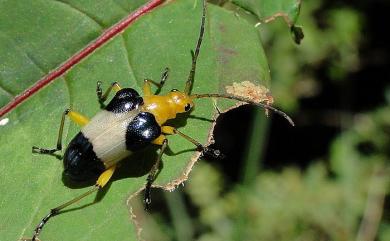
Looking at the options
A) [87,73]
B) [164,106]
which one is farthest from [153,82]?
[87,73]

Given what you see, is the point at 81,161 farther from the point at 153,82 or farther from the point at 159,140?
the point at 153,82

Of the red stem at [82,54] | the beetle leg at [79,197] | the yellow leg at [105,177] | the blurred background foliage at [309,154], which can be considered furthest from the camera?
the blurred background foliage at [309,154]

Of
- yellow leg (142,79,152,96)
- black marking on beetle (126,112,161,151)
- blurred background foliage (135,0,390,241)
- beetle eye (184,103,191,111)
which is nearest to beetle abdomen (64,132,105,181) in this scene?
black marking on beetle (126,112,161,151)

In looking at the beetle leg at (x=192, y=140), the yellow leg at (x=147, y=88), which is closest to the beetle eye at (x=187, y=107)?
the beetle leg at (x=192, y=140)

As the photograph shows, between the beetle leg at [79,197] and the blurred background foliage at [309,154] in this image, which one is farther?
the blurred background foliage at [309,154]

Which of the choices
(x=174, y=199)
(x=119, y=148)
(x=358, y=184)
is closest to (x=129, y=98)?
(x=119, y=148)

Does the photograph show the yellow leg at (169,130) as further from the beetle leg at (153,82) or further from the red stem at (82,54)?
the red stem at (82,54)

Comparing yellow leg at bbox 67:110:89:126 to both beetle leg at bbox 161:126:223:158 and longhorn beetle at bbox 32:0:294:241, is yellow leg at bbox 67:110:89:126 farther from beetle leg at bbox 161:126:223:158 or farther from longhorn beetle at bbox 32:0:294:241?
beetle leg at bbox 161:126:223:158

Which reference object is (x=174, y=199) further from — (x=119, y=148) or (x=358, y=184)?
(x=119, y=148)

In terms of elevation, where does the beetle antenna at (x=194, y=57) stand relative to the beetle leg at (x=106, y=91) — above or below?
above
